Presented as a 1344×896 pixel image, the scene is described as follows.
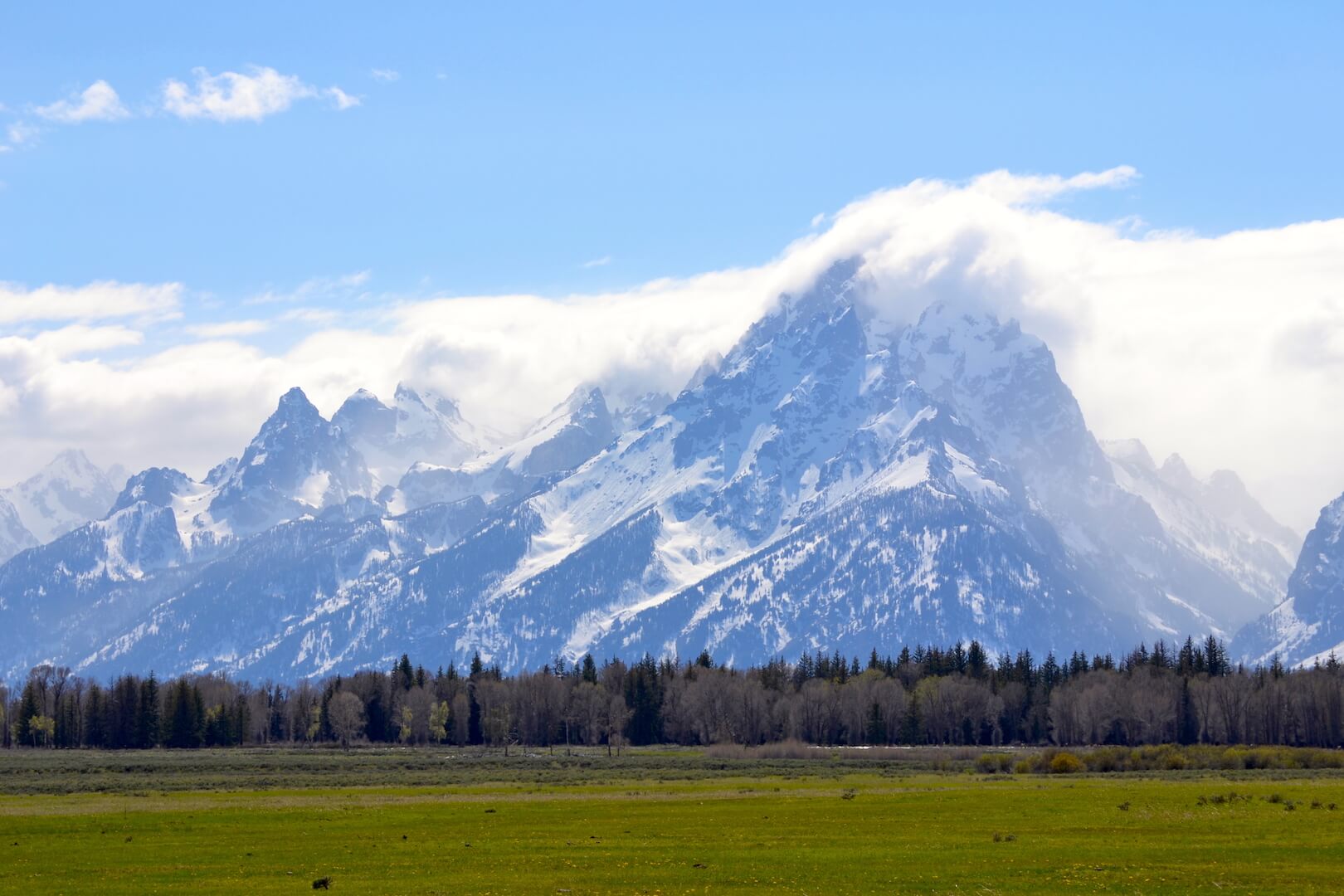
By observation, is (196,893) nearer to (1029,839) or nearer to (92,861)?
(92,861)

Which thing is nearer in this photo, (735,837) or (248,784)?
(735,837)

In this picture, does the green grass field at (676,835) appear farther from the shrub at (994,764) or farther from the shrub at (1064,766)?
the shrub at (994,764)

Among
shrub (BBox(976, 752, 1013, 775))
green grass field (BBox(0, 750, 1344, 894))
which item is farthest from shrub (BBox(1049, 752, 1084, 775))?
green grass field (BBox(0, 750, 1344, 894))

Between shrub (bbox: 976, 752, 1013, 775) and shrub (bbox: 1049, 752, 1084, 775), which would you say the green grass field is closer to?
shrub (bbox: 1049, 752, 1084, 775)

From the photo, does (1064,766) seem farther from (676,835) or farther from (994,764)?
(676,835)

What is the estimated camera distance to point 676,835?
67.4 m

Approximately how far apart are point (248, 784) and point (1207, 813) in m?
69.5

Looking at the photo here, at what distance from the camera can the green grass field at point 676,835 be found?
51.2 metres

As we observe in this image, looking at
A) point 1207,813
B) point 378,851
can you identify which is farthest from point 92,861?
point 1207,813

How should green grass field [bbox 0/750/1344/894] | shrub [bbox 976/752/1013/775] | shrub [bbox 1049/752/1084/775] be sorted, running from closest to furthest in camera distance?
green grass field [bbox 0/750/1344/894]
shrub [bbox 1049/752/1084/775]
shrub [bbox 976/752/1013/775]

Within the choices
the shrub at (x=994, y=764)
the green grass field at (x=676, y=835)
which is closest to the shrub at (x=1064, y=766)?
the shrub at (x=994, y=764)

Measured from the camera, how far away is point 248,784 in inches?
4461

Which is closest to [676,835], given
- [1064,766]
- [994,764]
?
[1064,766]

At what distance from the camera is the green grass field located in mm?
51188
